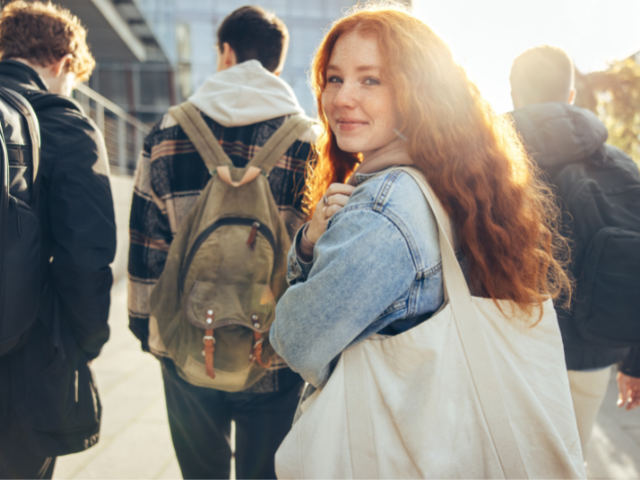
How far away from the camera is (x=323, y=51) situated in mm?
1534

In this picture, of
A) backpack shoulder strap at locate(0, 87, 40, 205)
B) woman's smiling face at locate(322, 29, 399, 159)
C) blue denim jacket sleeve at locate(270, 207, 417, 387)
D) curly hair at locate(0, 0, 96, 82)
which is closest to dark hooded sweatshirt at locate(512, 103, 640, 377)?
woman's smiling face at locate(322, 29, 399, 159)

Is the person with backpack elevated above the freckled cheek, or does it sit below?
below

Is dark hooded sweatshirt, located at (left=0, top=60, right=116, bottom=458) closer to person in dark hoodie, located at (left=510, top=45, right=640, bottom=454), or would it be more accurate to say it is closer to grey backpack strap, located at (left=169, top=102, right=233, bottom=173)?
grey backpack strap, located at (left=169, top=102, right=233, bottom=173)

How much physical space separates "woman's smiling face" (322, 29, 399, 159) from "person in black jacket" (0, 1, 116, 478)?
1163mm

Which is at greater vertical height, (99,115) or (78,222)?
(99,115)

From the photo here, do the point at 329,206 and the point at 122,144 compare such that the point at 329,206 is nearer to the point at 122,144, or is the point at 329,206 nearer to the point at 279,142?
the point at 279,142

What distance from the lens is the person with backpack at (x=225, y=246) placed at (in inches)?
72.2

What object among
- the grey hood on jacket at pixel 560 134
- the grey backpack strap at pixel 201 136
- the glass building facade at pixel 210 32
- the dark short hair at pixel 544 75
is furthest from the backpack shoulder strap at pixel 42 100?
the glass building facade at pixel 210 32

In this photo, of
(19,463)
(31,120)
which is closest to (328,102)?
(31,120)

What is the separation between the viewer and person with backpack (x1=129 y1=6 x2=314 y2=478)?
1.83 metres

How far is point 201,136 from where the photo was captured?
200 centimetres

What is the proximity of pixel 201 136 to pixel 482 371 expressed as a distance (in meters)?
1.47

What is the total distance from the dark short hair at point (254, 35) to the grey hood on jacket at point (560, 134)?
1.21 metres

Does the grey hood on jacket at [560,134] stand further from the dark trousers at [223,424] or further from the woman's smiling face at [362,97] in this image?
the dark trousers at [223,424]
